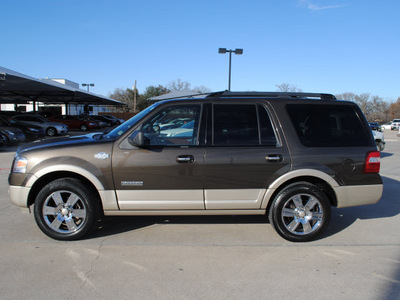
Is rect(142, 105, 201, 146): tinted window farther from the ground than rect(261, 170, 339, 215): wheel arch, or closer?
farther from the ground

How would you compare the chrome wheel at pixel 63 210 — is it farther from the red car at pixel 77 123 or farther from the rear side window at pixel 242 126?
the red car at pixel 77 123

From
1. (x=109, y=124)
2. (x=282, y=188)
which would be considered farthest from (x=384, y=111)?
(x=282, y=188)

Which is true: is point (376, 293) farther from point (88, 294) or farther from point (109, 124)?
point (109, 124)

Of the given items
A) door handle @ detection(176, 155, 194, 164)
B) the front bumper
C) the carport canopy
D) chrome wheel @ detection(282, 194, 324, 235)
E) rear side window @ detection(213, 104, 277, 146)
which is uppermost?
the carport canopy

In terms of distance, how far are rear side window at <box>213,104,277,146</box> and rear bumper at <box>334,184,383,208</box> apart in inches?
44.0

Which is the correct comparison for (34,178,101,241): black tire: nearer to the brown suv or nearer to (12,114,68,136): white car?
the brown suv

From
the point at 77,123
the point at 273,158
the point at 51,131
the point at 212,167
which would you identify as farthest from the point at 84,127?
the point at 273,158

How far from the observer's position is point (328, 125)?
4375 mm

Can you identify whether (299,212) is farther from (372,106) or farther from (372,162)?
(372,106)

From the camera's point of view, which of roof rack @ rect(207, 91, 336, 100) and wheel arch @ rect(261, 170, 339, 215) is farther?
roof rack @ rect(207, 91, 336, 100)

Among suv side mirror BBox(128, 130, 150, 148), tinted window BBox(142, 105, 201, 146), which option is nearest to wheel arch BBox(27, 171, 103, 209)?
suv side mirror BBox(128, 130, 150, 148)

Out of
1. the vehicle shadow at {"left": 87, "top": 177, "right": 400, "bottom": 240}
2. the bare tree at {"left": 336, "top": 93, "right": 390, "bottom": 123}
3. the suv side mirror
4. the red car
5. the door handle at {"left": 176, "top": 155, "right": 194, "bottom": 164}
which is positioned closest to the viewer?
the suv side mirror

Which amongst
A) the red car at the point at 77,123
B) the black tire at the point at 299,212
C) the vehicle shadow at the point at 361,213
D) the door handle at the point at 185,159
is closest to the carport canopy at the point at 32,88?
the red car at the point at 77,123

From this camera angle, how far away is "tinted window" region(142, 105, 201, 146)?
13.8 ft
